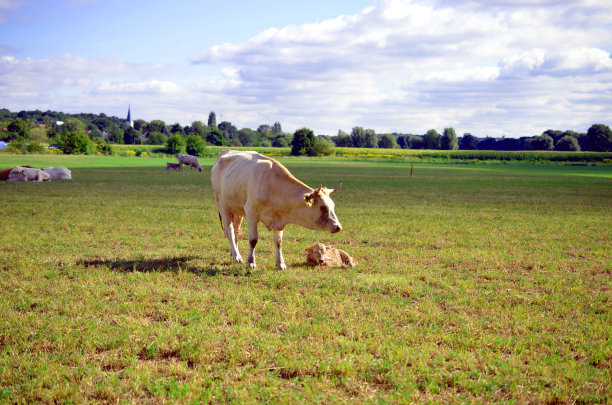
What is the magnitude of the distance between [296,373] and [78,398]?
2244 millimetres

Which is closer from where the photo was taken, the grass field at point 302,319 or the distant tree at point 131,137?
the grass field at point 302,319

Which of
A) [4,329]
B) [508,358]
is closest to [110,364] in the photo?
[4,329]

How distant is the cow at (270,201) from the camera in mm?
9281

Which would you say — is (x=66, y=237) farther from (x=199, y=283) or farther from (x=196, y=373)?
(x=196, y=373)

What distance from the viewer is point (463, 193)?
28891 millimetres

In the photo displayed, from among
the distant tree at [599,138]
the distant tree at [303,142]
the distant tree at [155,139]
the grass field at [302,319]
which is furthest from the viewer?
the distant tree at [155,139]

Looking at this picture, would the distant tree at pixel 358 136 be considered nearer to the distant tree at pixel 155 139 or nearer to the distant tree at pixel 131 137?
the distant tree at pixel 155 139

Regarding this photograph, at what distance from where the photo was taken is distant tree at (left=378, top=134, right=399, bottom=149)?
176000 mm

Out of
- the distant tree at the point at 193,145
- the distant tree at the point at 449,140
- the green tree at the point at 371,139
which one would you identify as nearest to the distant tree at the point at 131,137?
the distant tree at the point at 193,145

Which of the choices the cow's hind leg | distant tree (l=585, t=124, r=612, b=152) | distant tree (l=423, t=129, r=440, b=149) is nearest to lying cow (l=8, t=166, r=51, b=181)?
the cow's hind leg

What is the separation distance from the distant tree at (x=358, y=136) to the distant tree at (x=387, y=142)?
8021mm

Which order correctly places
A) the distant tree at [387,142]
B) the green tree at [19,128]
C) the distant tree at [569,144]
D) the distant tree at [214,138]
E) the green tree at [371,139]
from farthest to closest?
the distant tree at [387,142], the distant tree at [214,138], the green tree at [371,139], the distant tree at [569,144], the green tree at [19,128]

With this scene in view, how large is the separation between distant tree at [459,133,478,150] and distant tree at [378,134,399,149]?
2460 cm

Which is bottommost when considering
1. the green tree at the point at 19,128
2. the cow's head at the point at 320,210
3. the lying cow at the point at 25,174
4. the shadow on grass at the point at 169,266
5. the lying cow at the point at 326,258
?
the shadow on grass at the point at 169,266
